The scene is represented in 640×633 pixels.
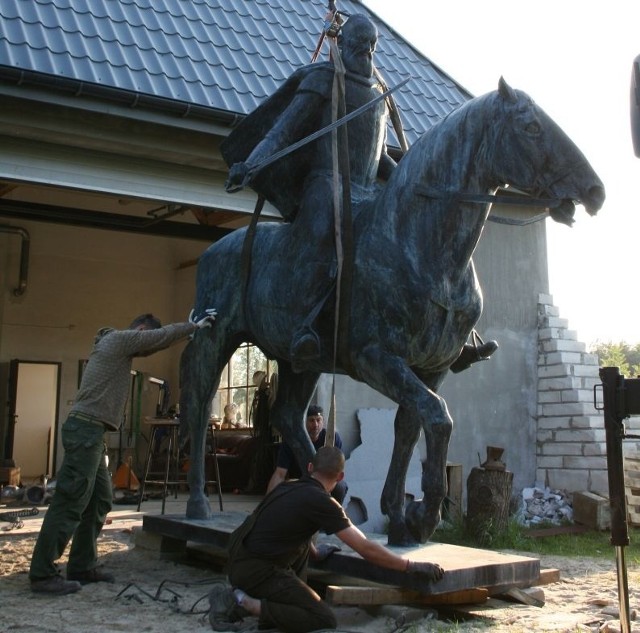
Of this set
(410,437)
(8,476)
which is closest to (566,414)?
(410,437)

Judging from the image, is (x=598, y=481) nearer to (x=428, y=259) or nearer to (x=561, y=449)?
(x=561, y=449)

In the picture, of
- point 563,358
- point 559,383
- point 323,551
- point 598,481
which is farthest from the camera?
point 563,358

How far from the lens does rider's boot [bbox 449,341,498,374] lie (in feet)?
17.2

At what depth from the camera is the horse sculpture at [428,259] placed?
4.42 m

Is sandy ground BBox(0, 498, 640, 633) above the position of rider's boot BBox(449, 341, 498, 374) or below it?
below

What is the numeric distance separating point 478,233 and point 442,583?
1820 mm

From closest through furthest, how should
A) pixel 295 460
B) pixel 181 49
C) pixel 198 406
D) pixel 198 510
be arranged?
pixel 198 510 → pixel 198 406 → pixel 295 460 → pixel 181 49

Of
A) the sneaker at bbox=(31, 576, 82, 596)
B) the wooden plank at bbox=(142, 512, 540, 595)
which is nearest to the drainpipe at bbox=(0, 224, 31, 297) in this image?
the sneaker at bbox=(31, 576, 82, 596)

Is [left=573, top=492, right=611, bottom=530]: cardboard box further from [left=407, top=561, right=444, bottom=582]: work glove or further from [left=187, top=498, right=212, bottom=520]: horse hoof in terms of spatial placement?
[left=407, top=561, right=444, bottom=582]: work glove

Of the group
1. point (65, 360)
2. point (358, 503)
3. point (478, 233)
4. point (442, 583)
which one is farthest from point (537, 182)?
point (65, 360)

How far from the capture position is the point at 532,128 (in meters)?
4.44

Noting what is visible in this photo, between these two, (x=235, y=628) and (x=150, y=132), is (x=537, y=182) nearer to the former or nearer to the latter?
(x=235, y=628)

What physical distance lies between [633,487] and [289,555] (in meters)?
6.85

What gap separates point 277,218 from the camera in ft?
31.3
